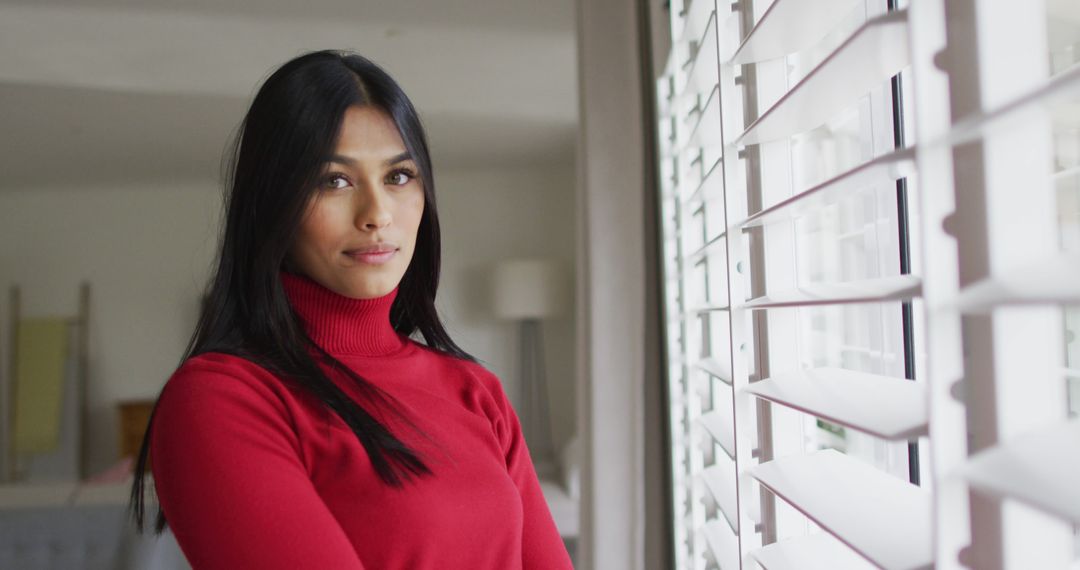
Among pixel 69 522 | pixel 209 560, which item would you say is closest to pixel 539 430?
pixel 69 522

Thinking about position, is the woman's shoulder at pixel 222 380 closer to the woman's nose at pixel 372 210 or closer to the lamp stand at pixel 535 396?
the woman's nose at pixel 372 210

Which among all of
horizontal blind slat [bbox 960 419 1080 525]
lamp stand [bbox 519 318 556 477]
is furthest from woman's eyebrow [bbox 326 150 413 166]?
lamp stand [bbox 519 318 556 477]

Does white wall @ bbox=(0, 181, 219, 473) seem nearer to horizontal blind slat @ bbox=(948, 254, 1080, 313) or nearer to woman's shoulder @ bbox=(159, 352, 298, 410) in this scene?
woman's shoulder @ bbox=(159, 352, 298, 410)

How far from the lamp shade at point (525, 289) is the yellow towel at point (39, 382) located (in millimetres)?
3016

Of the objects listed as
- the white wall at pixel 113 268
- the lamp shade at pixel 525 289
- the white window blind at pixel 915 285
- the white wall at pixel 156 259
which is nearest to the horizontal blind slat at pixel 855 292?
the white window blind at pixel 915 285

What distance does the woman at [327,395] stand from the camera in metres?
0.69

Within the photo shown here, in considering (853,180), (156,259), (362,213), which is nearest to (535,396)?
(156,259)

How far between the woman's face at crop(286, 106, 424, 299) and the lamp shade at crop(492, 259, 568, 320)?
5009mm

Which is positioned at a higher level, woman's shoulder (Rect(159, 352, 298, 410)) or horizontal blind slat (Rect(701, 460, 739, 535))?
woman's shoulder (Rect(159, 352, 298, 410))

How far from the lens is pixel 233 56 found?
3.79 metres

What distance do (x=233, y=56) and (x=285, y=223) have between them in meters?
3.29

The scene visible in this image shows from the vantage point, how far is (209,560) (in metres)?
0.67

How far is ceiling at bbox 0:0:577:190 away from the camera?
11.6 ft

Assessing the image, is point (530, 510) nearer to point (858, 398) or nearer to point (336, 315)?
point (336, 315)
